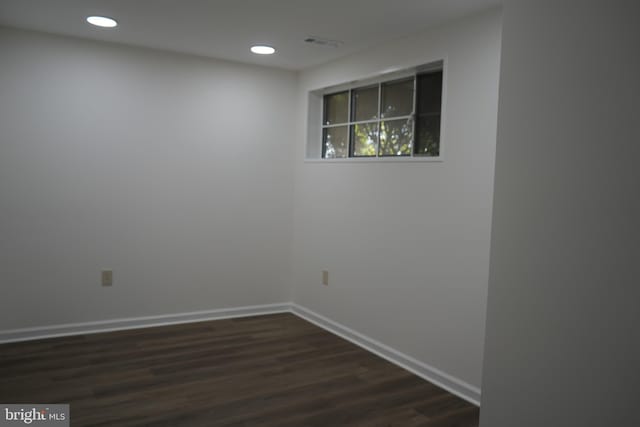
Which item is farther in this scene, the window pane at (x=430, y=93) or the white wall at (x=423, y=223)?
the window pane at (x=430, y=93)

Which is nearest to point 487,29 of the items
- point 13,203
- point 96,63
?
point 96,63

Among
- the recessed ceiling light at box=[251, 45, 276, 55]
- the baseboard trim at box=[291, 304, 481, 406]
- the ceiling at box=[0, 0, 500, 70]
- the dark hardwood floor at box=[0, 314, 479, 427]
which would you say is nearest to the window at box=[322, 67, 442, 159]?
the ceiling at box=[0, 0, 500, 70]

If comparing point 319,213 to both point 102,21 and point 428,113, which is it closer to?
point 428,113

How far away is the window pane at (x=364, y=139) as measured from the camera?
3.77 m

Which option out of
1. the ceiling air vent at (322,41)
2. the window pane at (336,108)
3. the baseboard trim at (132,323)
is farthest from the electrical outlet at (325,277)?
the ceiling air vent at (322,41)

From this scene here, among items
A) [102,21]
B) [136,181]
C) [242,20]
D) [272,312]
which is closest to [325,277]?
[272,312]

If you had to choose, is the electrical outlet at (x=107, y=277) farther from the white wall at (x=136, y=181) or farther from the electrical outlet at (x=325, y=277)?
the electrical outlet at (x=325, y=277)

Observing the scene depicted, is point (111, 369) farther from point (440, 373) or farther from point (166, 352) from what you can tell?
point (440, 373)

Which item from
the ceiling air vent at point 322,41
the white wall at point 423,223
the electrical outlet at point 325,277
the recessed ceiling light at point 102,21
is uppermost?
the recessed ceiling light at point 102,21

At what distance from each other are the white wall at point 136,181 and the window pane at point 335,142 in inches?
13.9

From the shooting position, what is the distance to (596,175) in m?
1.25

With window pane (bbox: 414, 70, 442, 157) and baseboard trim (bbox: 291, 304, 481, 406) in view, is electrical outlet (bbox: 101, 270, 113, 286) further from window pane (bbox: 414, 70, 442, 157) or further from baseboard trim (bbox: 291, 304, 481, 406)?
window pane (bbox: 414, 70, 442, 157)

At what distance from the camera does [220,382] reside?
9.72 feet

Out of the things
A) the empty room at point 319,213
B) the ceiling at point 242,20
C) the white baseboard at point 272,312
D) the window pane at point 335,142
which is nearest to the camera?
the empty room at point 319,213
